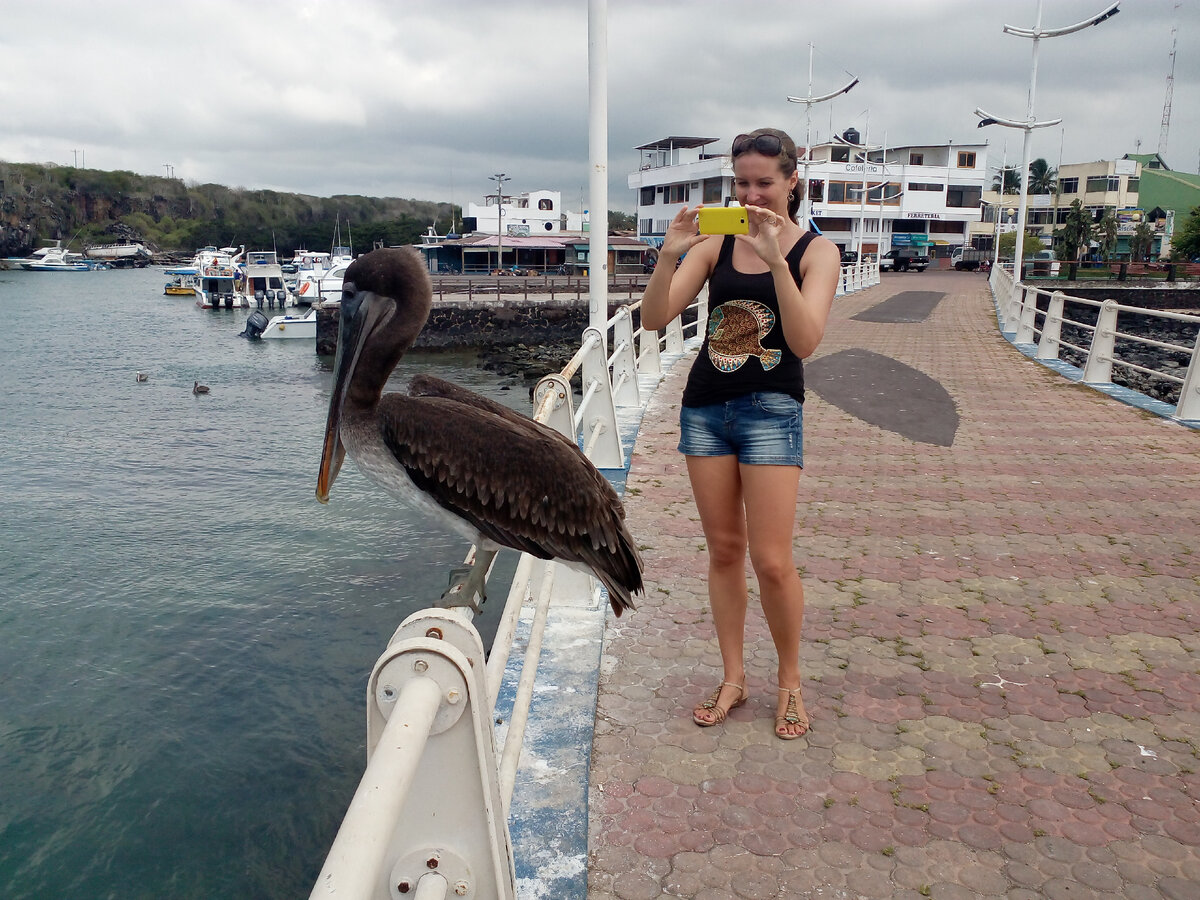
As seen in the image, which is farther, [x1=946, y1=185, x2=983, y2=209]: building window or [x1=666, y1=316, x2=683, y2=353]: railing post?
[x1=946, y1=185, x2=983, y2=209]: building window

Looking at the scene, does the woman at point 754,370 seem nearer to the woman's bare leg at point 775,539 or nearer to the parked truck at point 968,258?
the woman's bare leg at point 775,539

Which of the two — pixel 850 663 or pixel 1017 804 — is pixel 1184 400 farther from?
pixel 1017 804

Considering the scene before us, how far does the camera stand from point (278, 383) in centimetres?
2977

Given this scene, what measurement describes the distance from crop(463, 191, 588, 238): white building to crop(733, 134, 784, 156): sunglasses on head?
70905 mm

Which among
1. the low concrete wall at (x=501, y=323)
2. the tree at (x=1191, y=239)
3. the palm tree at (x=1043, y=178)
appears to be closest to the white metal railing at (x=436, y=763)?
the low concrete wall at (x=501, y=323)

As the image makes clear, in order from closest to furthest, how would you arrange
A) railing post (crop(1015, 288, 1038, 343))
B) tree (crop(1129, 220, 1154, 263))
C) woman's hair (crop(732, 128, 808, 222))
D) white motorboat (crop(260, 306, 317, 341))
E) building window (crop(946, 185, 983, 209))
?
woman's hair (crop(732, 128, 808, 222)) < railing post (crop(1015, 288, 1038, 343)) < white motorboat (crop(260, 306, 317, 341)) < tree (crop(1129, 220, 1154, 263)) < building window (crop(946, 185, 983, 209))

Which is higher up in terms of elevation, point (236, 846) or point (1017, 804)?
point (1017, 804)

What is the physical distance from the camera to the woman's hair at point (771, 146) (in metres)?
2.84

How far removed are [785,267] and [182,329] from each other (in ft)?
171

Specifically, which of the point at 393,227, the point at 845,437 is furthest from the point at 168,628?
the point at 393,227

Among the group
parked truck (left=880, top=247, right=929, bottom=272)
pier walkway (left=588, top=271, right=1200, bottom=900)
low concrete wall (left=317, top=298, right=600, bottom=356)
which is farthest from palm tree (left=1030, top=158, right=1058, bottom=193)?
pier walkway (left=588, top=271, right=1200, bottom=900)

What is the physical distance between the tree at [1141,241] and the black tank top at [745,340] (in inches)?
2950

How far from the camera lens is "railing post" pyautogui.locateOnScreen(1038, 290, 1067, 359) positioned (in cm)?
1367

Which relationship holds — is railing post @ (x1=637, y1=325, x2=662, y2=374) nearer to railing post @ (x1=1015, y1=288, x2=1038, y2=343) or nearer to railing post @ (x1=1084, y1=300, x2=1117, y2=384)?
railing post @ (x1=1084, y1=300, x2=1117, y2=384)
